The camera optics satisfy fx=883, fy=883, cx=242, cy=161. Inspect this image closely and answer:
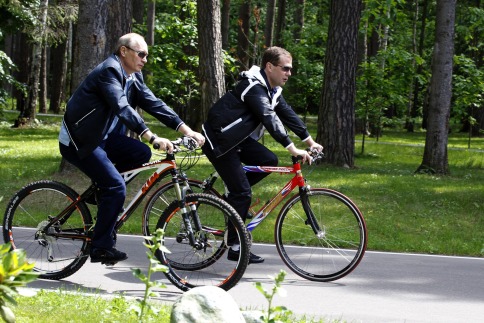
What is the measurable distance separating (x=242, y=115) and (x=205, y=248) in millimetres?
1282

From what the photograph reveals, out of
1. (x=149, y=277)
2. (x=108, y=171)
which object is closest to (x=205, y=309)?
(x=149, y=277)

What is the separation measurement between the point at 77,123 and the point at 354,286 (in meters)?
2.85

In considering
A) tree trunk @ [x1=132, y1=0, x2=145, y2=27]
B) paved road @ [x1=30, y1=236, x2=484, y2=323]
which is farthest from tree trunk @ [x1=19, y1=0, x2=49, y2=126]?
paved road @ [x1=30, y1=236, x2=484, y2=323]

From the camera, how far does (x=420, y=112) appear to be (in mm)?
41219

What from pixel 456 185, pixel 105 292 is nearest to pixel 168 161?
pixel 105 292

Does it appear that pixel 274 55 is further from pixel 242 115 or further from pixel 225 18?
pixel 225 18

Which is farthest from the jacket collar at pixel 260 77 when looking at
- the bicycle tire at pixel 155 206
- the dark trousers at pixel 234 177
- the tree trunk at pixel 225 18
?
the tree trunk at pixel 225 18

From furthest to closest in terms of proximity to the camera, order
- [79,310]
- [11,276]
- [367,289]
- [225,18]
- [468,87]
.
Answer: [225,18] < [468,87] < [367,289] < [79,310] < [11,276]

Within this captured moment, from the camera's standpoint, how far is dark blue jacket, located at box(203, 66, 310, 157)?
7.83m

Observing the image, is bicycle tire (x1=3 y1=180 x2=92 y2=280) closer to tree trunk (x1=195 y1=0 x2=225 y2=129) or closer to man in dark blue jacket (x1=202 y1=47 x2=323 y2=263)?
man in dark blue jacket (x1=202 y1=47 x2=323 y2=263)

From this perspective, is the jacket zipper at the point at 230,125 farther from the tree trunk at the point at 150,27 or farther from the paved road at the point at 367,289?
the tree trunk at the point at 150,27

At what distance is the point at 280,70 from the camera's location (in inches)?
312

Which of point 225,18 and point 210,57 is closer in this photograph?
point 210,57

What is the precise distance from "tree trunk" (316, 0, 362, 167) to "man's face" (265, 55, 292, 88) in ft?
30.0
